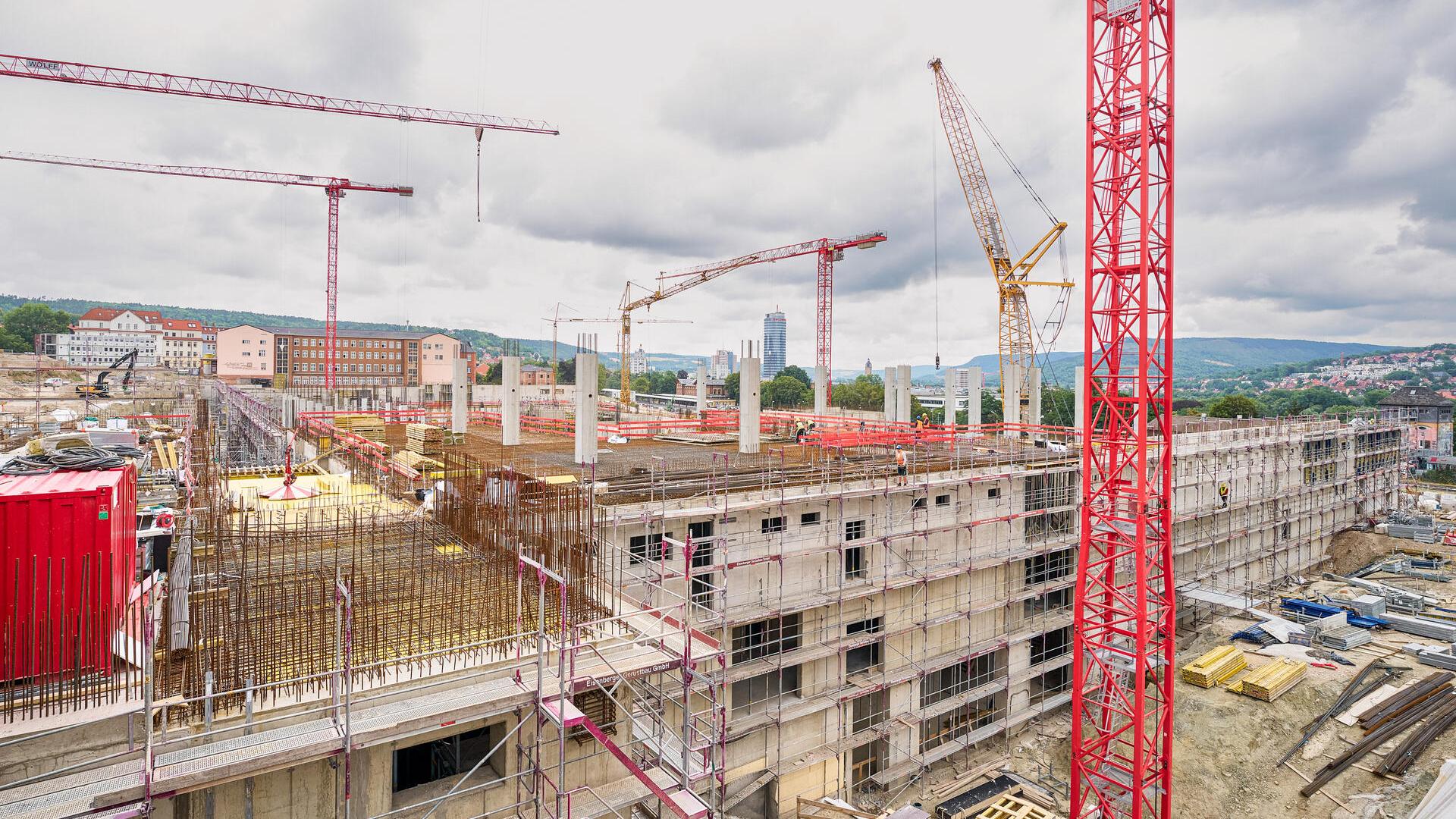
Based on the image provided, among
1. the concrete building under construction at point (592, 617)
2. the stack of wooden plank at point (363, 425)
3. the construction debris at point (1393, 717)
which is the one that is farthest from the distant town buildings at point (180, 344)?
the construction debris at point (1393, 717)

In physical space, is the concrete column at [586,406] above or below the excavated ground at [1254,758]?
above

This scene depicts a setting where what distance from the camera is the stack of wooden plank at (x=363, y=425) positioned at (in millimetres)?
28266

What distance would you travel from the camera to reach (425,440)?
77.7 ft

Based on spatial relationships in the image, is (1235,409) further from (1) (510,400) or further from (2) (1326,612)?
(1) (510,400)

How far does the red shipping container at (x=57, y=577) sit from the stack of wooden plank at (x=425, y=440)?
15.8 meters

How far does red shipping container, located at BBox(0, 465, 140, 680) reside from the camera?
6.15m

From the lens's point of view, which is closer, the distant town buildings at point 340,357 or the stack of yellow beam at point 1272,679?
the stack of yellow beam at point 1272,679

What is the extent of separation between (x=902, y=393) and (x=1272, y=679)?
1693cm

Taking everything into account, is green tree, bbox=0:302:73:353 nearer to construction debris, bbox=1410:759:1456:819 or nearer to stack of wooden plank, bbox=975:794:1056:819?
stack of wooden plank, bbox=975:794:1056:819

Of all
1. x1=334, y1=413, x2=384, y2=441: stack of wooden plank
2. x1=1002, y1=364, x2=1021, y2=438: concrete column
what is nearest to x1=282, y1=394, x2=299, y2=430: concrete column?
x1=334, y1=413, x2=384, y2=441: stack of wooden plank

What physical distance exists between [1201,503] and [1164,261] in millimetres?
17627

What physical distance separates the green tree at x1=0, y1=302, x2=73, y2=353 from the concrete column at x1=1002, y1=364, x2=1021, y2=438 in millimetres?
117710

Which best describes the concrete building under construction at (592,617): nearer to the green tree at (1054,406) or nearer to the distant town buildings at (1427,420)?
the green tree at (1054,406)

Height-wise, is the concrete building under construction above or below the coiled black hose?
below
